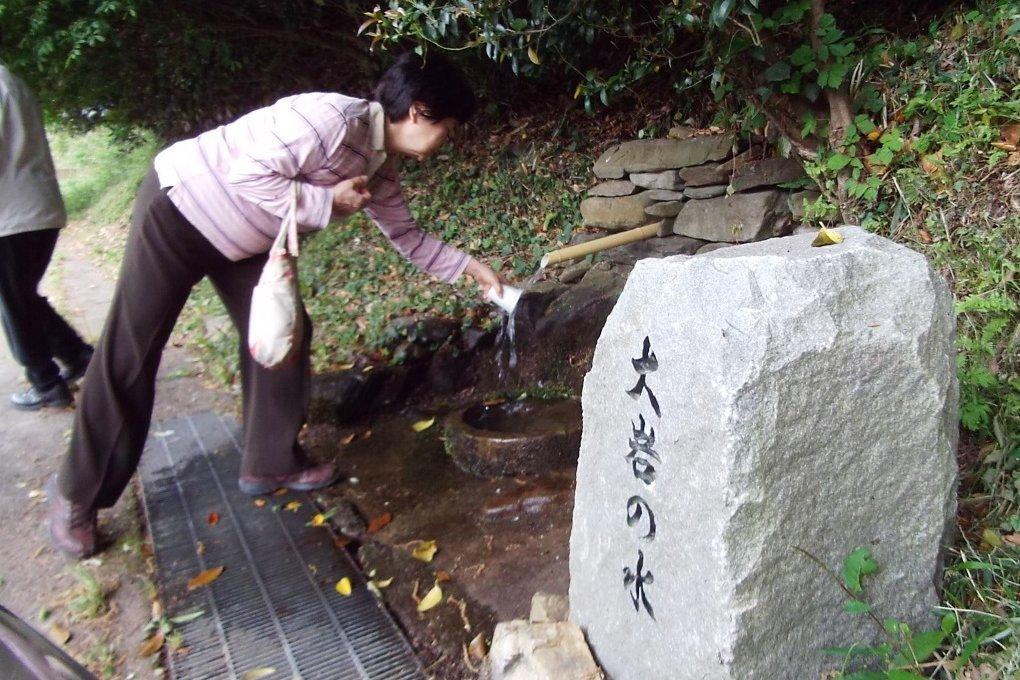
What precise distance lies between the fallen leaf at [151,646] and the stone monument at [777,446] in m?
1.55

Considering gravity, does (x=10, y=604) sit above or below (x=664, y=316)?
below

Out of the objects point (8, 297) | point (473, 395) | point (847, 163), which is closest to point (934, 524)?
point (847, 163)

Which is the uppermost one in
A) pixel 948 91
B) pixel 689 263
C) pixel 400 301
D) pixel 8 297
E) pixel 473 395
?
pixel 948 91

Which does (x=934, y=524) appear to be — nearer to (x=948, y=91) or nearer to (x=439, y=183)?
(x=948, y=91)

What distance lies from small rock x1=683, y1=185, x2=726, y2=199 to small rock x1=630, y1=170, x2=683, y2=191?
0.08 m

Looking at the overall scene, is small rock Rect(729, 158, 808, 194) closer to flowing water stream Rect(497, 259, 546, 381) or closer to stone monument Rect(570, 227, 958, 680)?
flowing water stream Rect(497, 259, 546, 381)

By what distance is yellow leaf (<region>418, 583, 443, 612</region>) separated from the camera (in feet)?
8.18

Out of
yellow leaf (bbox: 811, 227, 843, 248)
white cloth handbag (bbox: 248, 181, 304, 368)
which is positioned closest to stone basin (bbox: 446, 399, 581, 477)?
white cloth handbag (bbox: 248, 181, 304, 368)

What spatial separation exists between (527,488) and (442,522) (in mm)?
414

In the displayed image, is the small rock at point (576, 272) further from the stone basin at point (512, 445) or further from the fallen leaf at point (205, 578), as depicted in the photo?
the fallen leaf at point (205, 578)

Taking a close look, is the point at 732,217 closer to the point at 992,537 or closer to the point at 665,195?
the point at 665,195

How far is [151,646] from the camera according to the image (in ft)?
7.65

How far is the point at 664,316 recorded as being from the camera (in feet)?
5.27

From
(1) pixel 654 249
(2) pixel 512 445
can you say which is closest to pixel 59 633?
(2) pixel 512 445
